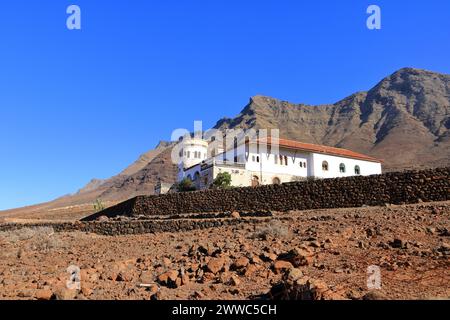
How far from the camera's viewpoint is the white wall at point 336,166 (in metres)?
45.8

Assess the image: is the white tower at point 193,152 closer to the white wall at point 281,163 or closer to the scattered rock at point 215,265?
the white wall at point 281,163

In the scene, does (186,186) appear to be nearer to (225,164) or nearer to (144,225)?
(225,164)

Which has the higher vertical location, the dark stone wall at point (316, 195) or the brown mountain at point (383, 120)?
the brown mountain at point (383, 120)

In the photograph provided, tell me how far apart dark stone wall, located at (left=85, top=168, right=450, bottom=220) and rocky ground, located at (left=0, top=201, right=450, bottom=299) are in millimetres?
5875

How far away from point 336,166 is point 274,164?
8.13 m

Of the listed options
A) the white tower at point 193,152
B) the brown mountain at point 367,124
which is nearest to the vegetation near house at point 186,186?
the white tower at point 193,152

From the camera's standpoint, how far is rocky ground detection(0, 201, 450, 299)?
269 inches

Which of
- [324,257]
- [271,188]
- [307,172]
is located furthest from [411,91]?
[324,257]

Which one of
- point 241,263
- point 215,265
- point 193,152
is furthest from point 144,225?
point 193,152

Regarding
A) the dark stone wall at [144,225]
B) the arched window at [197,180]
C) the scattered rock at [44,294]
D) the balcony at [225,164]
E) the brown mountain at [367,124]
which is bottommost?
the scattered rock at [44,294]

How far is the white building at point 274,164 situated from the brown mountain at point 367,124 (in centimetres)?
4241

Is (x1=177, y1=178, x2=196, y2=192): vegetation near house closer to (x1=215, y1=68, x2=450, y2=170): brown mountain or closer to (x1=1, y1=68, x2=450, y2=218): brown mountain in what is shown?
(x1=215, y1=68, x2=450, y2=170): brown mountain

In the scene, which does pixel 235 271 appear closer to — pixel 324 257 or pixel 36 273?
pixel 324 257
